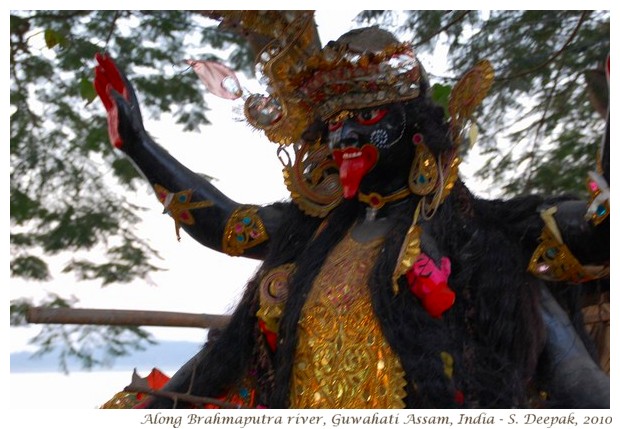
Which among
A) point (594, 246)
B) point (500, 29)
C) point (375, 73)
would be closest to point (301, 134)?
point (375, 73)

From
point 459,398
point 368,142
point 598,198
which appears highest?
point 368,142

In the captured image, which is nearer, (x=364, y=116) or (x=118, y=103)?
(x=364, y=116)

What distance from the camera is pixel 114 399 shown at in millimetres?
4195

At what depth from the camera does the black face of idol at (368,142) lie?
395 cm

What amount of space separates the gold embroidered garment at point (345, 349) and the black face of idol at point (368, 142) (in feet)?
0.87

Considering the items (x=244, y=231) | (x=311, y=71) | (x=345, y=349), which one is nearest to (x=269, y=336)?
(x=345, y=349)

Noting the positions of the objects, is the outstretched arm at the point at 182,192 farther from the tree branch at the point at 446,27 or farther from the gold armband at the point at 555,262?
the tree branch at the point at 446,27

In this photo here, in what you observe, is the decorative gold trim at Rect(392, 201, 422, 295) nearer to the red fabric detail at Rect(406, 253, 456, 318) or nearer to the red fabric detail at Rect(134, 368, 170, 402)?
the red fabric detail at Rect(406, 253, 456, 318)

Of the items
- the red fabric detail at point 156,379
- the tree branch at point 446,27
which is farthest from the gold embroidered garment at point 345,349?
the tree branch at point 446,27

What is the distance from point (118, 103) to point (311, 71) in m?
0.83

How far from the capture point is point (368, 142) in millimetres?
3959

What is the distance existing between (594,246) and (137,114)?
5.99 ft

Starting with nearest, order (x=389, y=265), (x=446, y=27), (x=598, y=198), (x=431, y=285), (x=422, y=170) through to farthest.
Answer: (x=598, y=198)
(x=431, y=285)
(x=389, y=265)
(x=422, y=170)
(x=446, y=27)

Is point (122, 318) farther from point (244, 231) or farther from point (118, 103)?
point (118, 103)
